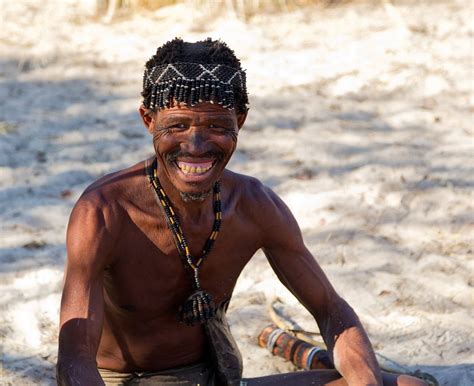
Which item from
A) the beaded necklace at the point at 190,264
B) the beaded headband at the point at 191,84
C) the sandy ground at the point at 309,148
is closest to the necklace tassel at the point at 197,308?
the beaded necklace at the point at 190,264

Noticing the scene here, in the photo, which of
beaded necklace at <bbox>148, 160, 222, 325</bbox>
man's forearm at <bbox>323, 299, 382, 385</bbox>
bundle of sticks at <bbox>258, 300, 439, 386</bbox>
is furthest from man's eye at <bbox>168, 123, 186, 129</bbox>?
bundle of sticks at <bbox>258, 300, 439, 386</bbox>

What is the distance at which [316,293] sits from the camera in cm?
304

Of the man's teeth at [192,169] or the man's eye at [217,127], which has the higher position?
the man's eye at [217,127]

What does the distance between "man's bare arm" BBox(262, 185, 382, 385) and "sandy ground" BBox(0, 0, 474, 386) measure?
723 mm

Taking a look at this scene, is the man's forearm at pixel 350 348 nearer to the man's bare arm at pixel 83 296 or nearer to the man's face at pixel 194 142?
the man's face at pixel 194 142

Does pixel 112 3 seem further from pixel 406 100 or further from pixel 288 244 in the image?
pixel 288 244

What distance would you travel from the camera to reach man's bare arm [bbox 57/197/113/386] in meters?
2.50

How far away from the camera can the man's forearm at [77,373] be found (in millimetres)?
2479

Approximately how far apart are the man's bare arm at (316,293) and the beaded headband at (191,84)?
19.2 inches

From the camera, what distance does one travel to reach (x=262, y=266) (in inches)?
174

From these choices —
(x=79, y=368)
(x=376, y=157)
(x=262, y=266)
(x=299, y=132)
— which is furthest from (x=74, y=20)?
(x=79, y=368)

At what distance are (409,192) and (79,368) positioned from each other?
292 centimetres

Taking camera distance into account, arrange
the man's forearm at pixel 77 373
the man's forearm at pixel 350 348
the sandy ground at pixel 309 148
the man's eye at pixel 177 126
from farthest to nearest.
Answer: the sandy ground at pixel 309 148 → the man's forearm at pixel 350 348 → the man's eye at pixel 177 126 → the man's forearm at pixel 77 373

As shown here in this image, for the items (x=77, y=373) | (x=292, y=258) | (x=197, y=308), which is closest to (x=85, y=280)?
(x=77, y=373)
